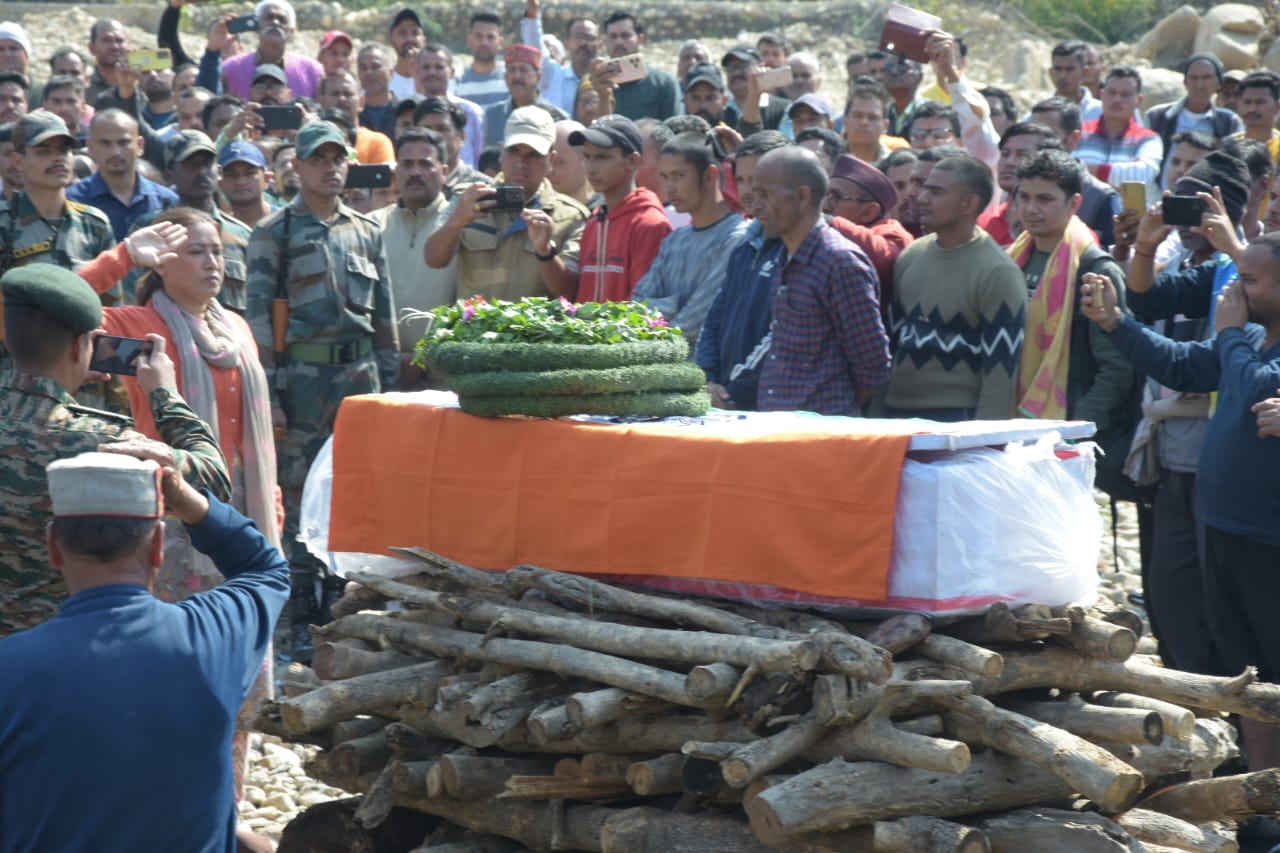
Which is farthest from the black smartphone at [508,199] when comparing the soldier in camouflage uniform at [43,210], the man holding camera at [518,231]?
the soldier in camouflage uniform at [43,210]

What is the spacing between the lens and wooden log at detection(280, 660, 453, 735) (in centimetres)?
535

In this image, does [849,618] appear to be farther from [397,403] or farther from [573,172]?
[573,172]

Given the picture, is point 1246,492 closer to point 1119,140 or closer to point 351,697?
point 351,697

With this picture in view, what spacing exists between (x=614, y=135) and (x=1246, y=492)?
12.7 feet

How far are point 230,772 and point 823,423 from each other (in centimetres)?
253

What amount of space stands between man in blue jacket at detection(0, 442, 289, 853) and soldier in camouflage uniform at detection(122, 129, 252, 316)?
5.20 m

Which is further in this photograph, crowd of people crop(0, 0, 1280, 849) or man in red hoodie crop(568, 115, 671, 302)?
man in red hoodie crop(568, 115, 671, 302)

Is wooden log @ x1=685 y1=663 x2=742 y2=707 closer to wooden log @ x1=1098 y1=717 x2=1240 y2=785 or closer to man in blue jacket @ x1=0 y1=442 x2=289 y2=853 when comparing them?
wooden log @ x1=1098 y1=717 x2=1240 y2=785

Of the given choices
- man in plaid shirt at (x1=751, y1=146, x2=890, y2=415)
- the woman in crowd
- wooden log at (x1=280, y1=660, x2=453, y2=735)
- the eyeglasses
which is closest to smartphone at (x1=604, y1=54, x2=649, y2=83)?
the eyeglasses

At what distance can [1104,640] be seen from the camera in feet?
15.6

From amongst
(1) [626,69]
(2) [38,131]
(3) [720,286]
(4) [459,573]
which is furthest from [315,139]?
(4) [459,573]

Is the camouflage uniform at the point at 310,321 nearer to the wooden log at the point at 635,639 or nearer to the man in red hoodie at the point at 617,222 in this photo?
the man in red hoodie at the point at 617,222

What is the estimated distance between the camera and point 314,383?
850 cm

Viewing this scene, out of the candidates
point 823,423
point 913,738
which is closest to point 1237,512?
point 823,423
